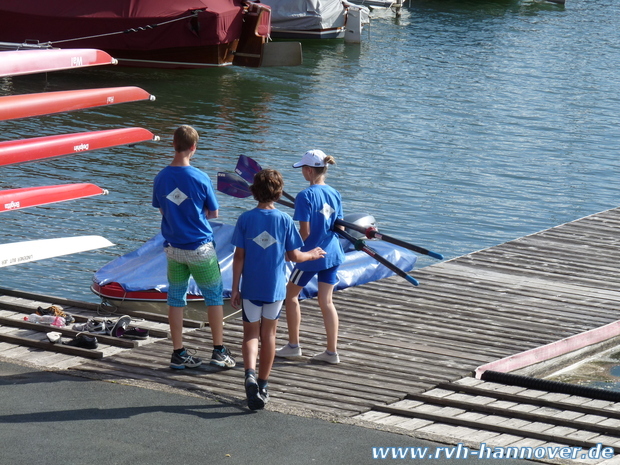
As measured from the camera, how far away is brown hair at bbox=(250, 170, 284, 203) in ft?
21.3

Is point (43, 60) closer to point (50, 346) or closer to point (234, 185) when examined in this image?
point (234, 185)

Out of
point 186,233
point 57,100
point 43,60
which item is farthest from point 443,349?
point 43,60

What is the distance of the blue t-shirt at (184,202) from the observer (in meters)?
6.97

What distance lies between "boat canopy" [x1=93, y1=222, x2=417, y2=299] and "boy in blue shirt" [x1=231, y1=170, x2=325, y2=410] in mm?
2890

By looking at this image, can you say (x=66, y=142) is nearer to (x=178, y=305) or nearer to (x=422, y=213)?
(x=178, y=305)

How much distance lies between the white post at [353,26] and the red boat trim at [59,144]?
70.6 feet

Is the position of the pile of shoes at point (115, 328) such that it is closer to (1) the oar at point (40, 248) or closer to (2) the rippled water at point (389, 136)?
(1) the oar at point (40, 248)

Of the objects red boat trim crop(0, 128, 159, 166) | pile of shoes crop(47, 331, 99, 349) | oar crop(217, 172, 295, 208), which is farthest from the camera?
red boat trim crop(0, 128, 159, 166)

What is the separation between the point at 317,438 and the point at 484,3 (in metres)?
42.1

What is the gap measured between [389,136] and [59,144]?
440 inches

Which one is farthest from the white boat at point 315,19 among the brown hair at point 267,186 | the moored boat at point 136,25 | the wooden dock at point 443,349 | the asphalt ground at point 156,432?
the asphalt ground at point 156,432

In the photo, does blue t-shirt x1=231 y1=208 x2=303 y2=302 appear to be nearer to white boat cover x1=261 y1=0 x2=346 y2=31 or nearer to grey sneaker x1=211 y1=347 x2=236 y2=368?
grey sneaker x1=211 y1=347 x2=236 y2=368

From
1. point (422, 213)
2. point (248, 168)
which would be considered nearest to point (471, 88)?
point (422, 213)

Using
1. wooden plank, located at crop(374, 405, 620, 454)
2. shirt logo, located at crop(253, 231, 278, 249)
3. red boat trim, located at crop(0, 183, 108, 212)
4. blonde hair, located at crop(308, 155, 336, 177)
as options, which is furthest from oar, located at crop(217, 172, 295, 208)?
red boat trim, located at crop(0, 183, 108, 212)
